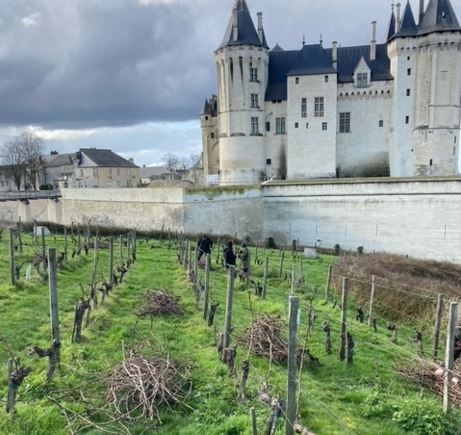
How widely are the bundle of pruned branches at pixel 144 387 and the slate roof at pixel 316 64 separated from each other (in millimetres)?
33241

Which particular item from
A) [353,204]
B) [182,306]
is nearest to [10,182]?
[353,204]

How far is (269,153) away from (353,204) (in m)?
11.8

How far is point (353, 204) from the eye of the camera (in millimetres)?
27516

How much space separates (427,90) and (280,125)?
11.9 metres

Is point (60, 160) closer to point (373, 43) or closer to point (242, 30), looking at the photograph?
point (242, 30)

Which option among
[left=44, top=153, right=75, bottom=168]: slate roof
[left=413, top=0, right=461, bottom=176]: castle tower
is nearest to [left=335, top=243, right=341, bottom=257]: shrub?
[left=413, top=0, right=461, bottom=176]: castle tower

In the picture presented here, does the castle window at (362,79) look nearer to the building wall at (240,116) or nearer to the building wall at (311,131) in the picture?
the building wall at (311,131)

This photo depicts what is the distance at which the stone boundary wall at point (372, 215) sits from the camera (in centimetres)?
2547

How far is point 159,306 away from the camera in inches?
337

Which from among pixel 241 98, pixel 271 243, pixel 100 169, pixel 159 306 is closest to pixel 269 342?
pixel 159 306

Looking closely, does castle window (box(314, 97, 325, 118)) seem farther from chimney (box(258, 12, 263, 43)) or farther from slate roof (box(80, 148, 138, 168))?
slate roof (box(80, 148, 138, 168))

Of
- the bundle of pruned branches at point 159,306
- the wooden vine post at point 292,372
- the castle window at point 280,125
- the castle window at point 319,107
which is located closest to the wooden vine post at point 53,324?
the bundle of pruned branches at point 159,306

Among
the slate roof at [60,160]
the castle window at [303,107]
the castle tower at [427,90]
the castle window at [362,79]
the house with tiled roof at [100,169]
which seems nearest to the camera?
the castle tower at [427,90]

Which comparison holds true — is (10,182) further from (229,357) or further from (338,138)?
(229,357)
